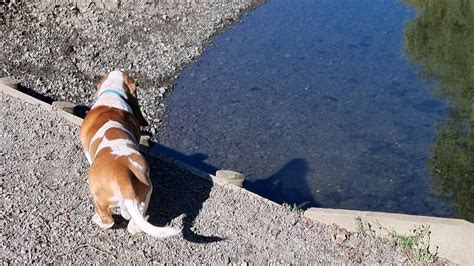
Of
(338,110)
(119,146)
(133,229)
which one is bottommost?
(338,110)

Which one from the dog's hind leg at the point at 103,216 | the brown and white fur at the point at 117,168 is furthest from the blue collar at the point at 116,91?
the dog's hind leg at the point at 103,216

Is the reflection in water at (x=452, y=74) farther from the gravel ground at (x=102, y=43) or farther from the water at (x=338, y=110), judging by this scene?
the gravel ground at (x=102, y=43)

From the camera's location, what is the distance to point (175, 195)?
22.7ft

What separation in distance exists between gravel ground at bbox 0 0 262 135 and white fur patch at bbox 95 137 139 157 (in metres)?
2.87

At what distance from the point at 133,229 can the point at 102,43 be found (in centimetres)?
582

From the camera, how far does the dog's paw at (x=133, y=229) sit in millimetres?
6137

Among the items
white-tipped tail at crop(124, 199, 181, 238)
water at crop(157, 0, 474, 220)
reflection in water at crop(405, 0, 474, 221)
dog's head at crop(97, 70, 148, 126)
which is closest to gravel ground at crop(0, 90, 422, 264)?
white-tipped tail at crop(124, 199, 181, 238)

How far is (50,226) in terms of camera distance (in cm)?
627

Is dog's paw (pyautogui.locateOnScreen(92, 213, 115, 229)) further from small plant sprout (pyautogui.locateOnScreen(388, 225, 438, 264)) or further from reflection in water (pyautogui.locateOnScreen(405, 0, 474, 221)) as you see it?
reflection in water (pyautogui.locateOnScreen(405, 0, 474, 221))

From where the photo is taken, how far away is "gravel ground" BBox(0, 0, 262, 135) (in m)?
10.1

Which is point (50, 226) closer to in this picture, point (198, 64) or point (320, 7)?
point (198, 64)

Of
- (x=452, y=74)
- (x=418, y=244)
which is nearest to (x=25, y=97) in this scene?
(x=418, y=244)

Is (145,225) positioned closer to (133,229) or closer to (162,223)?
(133,229)

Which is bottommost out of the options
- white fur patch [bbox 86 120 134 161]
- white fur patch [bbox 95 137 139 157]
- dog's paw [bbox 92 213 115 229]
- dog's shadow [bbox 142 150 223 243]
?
dog's shadow [bbox 142 150 223 243]
